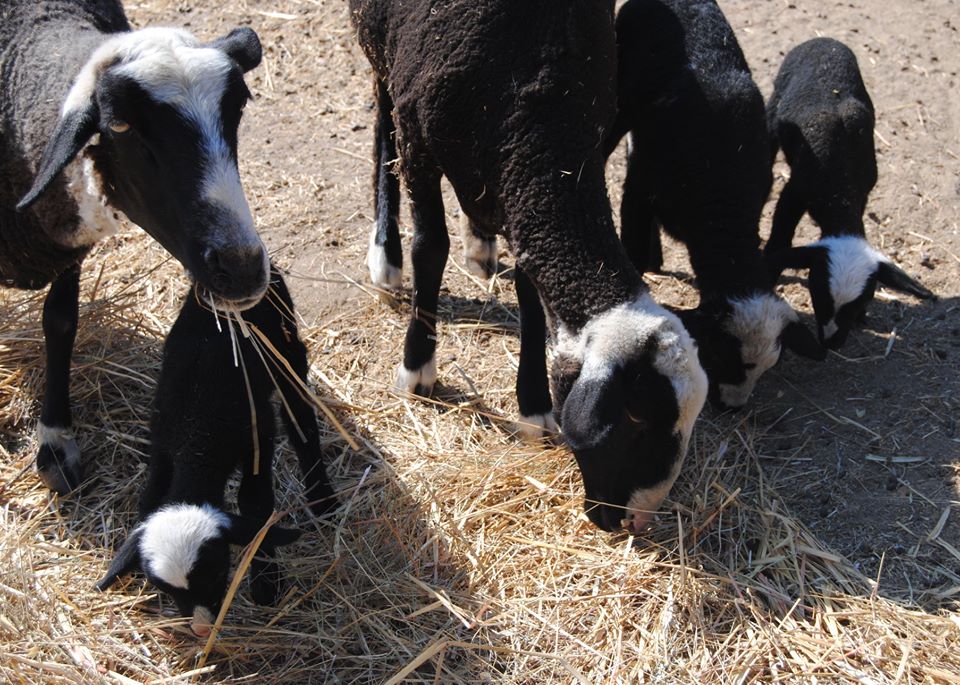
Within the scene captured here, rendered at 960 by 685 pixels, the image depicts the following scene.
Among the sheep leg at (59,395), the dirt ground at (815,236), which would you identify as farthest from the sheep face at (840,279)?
the sheep leg at (59,395)

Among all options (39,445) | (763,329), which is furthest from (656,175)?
(39,445)

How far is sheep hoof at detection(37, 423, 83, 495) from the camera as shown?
483 cm

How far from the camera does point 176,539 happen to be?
148 inches

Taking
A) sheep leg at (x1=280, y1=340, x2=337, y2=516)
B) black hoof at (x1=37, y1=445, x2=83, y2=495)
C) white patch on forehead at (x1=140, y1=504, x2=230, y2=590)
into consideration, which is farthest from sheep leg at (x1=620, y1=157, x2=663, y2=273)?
black hoof at (x1=37, y1=445, x2=83, y2=495)

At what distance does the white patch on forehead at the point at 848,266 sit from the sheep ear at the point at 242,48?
343cm

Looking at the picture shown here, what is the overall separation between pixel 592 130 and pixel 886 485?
2456mm

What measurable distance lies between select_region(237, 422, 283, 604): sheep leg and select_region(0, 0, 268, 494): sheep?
0.78 meters

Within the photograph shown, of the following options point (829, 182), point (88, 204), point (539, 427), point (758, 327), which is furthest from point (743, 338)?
point (88, 204)

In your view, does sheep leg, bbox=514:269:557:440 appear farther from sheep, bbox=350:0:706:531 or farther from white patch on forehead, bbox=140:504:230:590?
white patch on forehead, bbox=140:504:230:590

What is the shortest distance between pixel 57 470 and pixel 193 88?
2242 millimetres

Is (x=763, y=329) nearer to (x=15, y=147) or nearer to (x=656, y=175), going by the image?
(x=656, y=175)

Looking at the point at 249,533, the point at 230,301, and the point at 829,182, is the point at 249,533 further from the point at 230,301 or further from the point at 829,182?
the point at 829,182

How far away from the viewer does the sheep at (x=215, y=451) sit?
380cm

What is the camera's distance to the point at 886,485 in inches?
199
